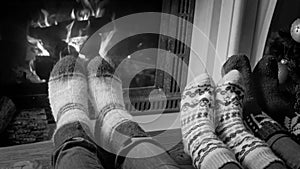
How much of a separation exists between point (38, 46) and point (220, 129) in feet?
3.14

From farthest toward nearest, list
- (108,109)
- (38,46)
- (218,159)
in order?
(38,46) → (108,109) → (218,159)

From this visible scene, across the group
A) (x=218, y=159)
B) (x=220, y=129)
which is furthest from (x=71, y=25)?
(x=218, y=159)

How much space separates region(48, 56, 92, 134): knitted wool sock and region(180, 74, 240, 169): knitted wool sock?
0.28m

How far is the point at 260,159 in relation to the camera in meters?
1.00

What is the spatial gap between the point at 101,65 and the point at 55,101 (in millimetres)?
184

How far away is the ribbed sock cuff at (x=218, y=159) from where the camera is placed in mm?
942

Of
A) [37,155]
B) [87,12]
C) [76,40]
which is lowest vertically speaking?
[37,155]

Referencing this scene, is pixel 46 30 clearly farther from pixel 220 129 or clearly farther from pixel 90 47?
pixel 220 129

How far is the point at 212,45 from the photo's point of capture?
1.79 metres

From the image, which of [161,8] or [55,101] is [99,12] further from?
[55,101]

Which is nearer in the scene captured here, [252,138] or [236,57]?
[252,138]

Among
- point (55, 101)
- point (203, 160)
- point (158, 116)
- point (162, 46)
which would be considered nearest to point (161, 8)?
point (162, 46)

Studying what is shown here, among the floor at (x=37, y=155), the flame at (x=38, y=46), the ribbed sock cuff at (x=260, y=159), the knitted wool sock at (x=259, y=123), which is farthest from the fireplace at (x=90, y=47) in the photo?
the ribbed sock cuff at (x=260, y=159)

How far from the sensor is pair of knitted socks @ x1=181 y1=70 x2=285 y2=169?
0.99 meters
